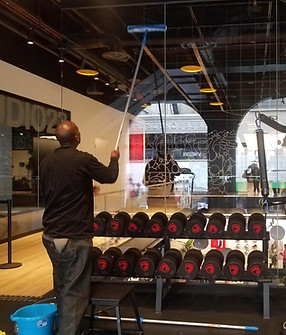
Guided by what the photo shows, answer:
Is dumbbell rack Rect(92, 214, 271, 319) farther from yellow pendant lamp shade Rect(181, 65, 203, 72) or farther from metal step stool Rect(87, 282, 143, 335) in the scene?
yellow pendant lamp shade Rect(181, 65, 203, 72)

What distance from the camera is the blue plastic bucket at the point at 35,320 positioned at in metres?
2.87

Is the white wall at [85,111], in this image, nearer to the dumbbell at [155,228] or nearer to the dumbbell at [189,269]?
the dumbbell at [155,228]

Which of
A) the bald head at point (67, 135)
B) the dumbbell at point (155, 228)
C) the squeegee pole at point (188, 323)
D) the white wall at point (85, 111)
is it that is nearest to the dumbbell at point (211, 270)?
the squeegee pole at point (188, 323)

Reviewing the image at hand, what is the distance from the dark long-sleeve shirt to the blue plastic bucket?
609 millimetres

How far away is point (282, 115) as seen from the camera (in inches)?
225

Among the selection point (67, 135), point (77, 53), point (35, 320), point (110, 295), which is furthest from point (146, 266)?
point (77, 53)

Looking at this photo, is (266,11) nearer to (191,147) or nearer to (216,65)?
(216,65)

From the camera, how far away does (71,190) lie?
9.19 feet

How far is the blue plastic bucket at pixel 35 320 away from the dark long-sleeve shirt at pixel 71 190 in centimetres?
61

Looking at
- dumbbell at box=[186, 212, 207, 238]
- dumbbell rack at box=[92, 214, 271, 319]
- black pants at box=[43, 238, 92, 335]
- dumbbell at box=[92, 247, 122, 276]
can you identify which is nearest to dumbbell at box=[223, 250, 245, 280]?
dumbbell rack at box=[92, 214, 271, 319]

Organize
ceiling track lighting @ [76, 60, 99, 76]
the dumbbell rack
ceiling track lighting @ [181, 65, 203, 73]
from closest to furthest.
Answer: the dumbbell rack, ceiling track lighting @ [181, 65, 203, 73], ceiling track lighting @ [76, 60, 99, 76]

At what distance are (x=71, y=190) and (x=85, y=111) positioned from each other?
6.13m

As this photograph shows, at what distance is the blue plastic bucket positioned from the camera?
2873mm

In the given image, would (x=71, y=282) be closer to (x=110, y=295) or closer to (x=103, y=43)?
(x=110, y=295)
